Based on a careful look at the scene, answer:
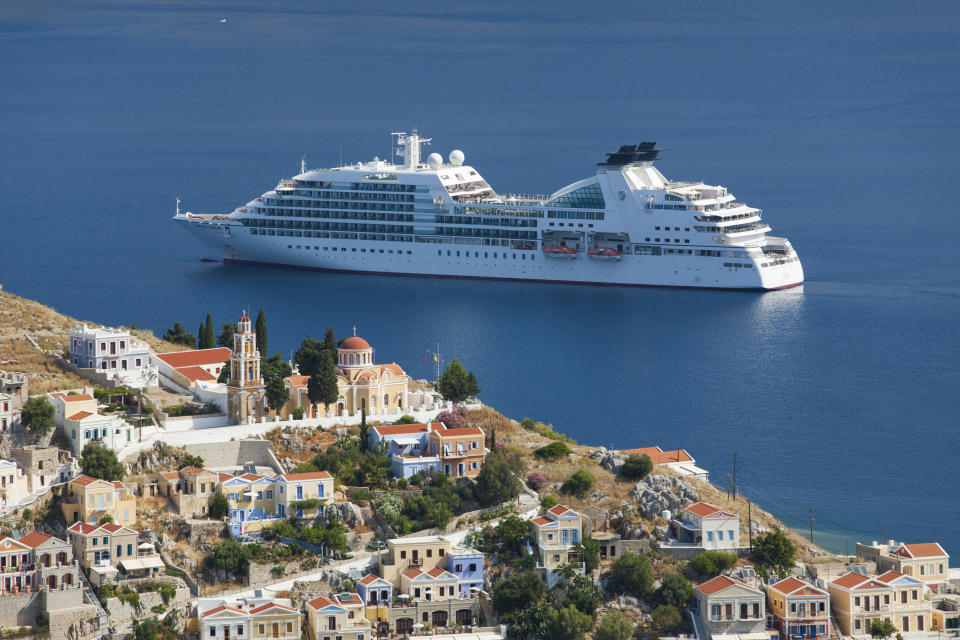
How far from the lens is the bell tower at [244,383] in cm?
6894

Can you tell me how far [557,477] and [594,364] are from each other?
30.5m

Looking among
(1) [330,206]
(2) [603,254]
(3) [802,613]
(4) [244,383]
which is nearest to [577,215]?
(2) [603,254]

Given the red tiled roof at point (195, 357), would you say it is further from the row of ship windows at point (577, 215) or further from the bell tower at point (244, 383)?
the row of ship windows at point (577, 215)

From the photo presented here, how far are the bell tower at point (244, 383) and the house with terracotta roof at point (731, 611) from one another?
18.5 meters

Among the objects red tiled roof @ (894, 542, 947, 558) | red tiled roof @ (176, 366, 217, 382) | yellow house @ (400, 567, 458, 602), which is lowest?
yellow house @ (400, 567, 458, 602)

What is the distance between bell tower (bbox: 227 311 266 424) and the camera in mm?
68938

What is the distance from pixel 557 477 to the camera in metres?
67.6

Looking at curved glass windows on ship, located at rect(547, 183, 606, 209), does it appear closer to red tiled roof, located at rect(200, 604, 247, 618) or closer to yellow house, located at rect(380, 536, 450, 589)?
yellow house, located at rect(380, 536, 450, 589)

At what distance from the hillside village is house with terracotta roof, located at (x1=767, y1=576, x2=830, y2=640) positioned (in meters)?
0.08

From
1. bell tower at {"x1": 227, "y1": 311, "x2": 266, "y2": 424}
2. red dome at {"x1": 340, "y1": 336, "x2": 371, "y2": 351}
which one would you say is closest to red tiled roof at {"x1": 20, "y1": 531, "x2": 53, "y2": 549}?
bell tower at {"x1": 227, "y1": 311, "x2": 266, "y2": 424}

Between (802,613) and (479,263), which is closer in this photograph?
(802,613)

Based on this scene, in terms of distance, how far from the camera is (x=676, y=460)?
73.0m

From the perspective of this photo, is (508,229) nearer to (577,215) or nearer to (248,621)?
(577,215)

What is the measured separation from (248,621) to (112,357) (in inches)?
711
